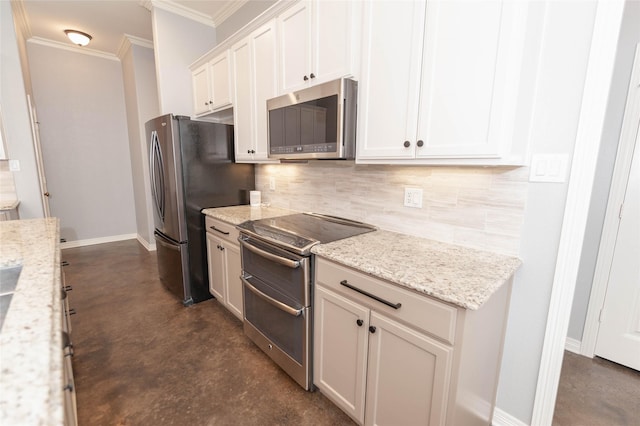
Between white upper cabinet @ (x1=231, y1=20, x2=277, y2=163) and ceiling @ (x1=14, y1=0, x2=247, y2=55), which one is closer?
white upper cabinet @ (x1=231, y1=20, x2=277, y2=163)

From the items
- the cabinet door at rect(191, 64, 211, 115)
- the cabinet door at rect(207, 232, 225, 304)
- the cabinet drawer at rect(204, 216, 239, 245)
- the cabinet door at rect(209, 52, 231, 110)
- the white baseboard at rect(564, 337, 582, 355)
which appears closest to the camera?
the white baseboard at rect(564, 337, 582, 355)

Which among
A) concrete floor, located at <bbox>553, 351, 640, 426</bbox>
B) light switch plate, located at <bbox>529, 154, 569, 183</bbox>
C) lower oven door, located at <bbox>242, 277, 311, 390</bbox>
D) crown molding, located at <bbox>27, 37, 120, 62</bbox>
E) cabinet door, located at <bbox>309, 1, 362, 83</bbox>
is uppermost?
crown molding, located at <bbox>27, 37, 120, 62</bbox>

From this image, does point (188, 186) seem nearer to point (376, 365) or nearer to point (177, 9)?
point (177, 9)

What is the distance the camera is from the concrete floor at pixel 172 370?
159cm

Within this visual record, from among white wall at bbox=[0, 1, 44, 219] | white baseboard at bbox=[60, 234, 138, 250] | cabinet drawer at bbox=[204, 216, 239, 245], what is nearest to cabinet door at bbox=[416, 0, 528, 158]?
cabinet drawer at bbox=[204, 216, 239, 245]

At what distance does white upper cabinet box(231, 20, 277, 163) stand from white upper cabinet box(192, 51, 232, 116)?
17 centimetres

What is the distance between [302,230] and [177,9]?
296 cm

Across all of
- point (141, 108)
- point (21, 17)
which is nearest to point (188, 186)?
point (141, 108)

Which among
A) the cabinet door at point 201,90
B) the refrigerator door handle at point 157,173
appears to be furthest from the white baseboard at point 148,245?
the cabinet door at point 201,90

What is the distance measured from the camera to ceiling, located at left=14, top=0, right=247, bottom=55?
3.04 m

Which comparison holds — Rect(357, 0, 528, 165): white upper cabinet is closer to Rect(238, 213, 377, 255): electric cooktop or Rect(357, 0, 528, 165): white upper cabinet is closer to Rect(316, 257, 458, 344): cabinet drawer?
Rect(238, 213, 377, 255): electric cooktop

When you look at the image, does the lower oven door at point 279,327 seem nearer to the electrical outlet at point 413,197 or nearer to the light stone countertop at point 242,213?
the light stone countertop at point 242,213

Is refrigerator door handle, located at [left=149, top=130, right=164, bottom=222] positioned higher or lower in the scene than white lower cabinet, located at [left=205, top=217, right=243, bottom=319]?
higher

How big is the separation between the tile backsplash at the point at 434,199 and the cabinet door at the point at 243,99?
0.59 m
